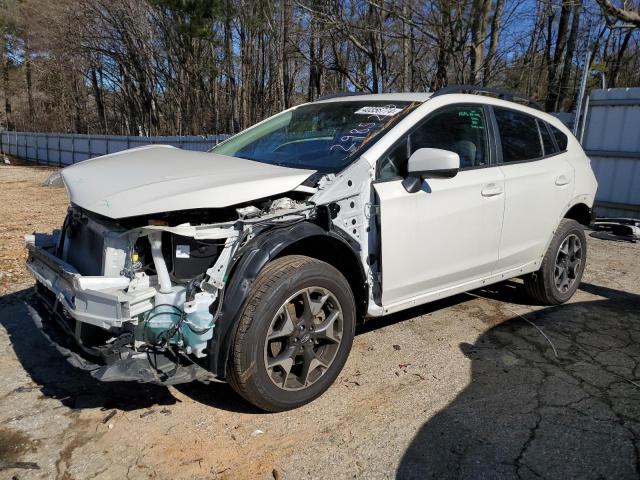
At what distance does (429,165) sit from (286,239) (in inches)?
40.7

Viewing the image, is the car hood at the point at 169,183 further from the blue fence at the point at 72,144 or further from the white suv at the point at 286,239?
the blue fence at the point at 72,144

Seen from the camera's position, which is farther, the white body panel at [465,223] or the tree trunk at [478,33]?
the tree trunk at [478,33]

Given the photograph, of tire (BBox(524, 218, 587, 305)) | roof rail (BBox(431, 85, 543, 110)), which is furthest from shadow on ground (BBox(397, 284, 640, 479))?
roof rail (BBox(431, 85, 543, 110))

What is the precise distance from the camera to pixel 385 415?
302cm

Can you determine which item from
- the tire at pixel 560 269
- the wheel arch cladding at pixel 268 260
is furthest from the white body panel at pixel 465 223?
the wheel arch cladding at pixel 268 260

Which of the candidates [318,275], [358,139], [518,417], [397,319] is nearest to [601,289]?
[397,319]

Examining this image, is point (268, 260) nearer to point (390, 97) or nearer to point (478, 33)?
point (390, 97)

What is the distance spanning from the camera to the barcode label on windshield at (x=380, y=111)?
11.9ft

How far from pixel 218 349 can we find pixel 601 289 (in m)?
4.54

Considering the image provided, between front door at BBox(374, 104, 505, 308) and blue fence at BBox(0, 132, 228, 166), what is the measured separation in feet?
A: 37.1

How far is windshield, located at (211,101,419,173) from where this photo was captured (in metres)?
3.42

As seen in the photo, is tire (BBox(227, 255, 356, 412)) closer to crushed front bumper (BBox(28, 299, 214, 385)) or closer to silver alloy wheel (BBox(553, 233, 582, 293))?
crushed front bumper (BBox(28, 299, 214, 385))

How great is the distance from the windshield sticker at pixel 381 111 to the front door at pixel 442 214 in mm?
230

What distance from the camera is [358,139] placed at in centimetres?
347
